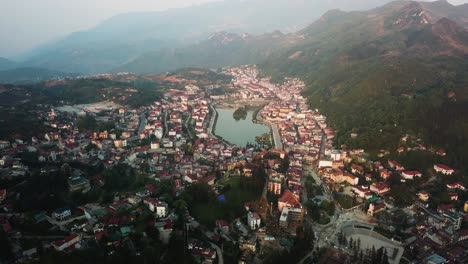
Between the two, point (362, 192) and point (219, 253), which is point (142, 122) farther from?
point (219, 253)

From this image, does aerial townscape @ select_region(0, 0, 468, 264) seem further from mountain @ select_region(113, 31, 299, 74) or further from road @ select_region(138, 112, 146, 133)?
mountain @ select_region(113, 31, 299, 74)

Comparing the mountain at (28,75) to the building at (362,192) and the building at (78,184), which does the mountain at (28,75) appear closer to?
the building at (78,184)

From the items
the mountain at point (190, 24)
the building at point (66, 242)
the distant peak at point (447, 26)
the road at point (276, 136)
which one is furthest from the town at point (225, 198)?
the mountain at point (190, 24)

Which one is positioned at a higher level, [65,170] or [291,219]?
[65,170]

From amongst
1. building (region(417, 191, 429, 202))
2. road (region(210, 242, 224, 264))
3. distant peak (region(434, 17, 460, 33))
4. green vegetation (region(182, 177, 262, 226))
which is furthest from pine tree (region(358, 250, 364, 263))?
distant peak (region(434, 17, 460, 33))

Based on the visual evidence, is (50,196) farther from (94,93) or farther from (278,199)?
(94,93)

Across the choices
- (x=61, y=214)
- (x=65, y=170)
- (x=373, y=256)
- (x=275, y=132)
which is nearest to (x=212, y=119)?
(x=275, y=132)
